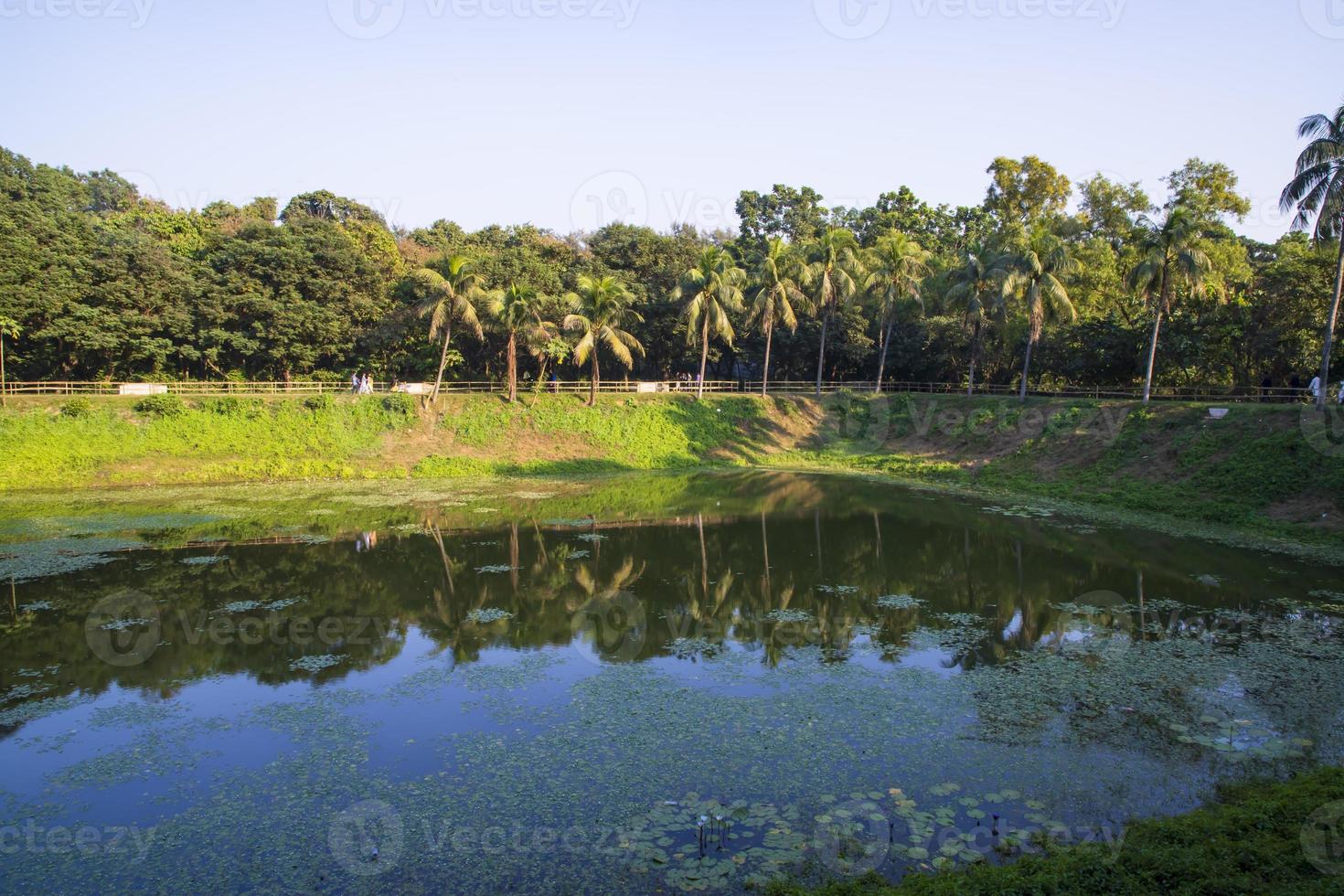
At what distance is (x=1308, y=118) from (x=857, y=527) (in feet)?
68.5

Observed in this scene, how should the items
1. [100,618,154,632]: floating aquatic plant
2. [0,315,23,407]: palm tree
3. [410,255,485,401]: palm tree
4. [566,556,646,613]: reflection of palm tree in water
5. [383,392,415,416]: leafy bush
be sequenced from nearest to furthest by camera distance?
[100,618,154,632]: floating aquatic plant
[566,556,646,613]: reflection of palm tree in water
[0,315,23,407]: palm tree
[410,255,485,401]: palm tree
[383,392,415,416]: leafy bush

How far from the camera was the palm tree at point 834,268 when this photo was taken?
48.4m

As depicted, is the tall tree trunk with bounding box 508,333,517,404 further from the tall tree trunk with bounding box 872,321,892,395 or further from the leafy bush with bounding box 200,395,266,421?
the tall tree trunk with bounding box 872,321,892,395

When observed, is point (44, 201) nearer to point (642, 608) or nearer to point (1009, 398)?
point (642, 608)

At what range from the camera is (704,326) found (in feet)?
160

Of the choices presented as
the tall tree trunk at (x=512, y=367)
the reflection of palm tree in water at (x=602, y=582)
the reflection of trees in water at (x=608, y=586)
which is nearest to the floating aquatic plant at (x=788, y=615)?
the reflection of trees in water at (x=608, y=586)
